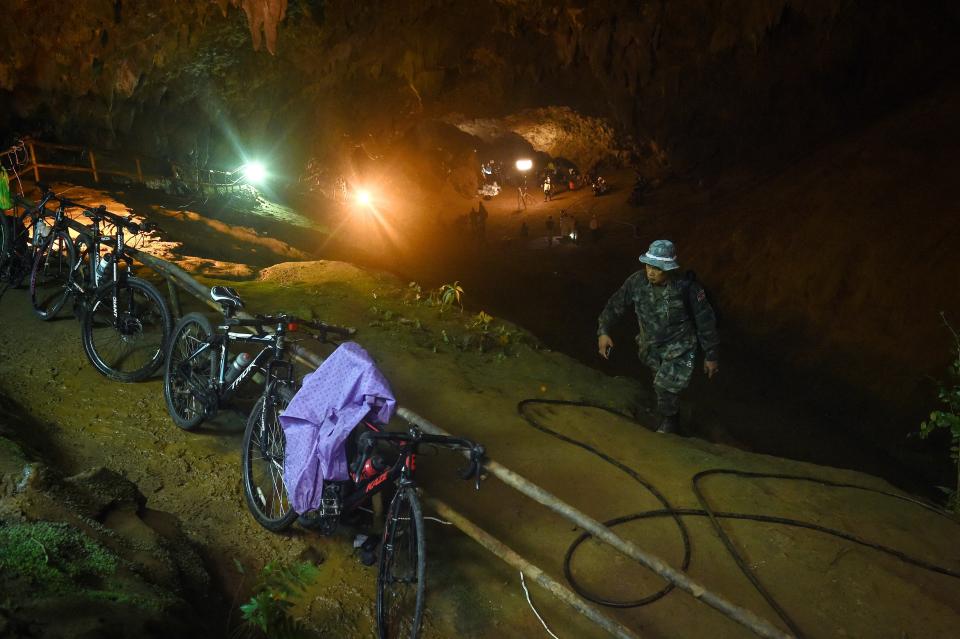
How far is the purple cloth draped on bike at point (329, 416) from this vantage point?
3.15 meters

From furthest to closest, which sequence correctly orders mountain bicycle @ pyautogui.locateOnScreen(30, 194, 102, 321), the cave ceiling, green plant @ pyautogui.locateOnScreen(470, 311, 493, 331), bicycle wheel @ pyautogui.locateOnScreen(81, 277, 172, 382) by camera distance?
1. the cave ceiling
2. green plant @ pyautogui.locateOnScreen(470, 311, 493, 331)
3. mountain bicycle @ pyautogui.locateOnScreen(30, 194, 102, 321)
4. bicycle wheel @ pyautogui.locateOnScreen(81, 277, 172, 382)

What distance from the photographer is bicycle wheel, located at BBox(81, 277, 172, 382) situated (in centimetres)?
532

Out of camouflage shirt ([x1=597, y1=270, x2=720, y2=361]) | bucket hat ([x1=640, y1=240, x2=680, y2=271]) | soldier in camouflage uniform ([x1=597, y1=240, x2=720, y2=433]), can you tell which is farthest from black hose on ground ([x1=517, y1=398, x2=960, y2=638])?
bucket hat ([x1=640, y1=240, x2=680, y2=271])

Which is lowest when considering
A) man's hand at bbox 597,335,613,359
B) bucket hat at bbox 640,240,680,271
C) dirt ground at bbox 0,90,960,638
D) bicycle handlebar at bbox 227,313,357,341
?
dirt ground at bbox 0,90,960,638

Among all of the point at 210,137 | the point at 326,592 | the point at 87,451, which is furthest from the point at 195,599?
the point at 210,137

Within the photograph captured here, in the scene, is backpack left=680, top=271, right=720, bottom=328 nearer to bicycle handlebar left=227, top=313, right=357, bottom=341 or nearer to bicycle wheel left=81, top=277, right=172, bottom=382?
bicycle handlebar left=227, top=313, right=357, bottom=341

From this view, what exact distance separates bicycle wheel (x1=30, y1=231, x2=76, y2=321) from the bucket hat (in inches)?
245

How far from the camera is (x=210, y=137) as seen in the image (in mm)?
23578

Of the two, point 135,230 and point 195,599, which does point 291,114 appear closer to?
point 135,230

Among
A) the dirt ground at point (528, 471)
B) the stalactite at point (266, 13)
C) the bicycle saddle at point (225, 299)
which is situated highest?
the stalactite at point (266, 13)

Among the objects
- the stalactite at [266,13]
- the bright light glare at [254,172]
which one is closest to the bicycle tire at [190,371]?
the stalactite at [266,13]

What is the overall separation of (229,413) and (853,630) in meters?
5.00

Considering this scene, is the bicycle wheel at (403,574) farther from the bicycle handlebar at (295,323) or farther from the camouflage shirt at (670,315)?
the camouflage shirt at (670,315)

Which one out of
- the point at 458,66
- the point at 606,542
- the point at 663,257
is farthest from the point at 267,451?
the point at 458,66
